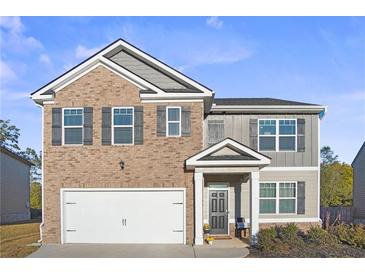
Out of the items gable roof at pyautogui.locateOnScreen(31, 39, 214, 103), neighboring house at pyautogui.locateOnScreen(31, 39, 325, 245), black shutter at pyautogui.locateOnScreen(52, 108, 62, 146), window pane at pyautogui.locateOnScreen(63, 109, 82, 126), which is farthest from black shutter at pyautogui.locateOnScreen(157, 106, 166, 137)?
black shutter at pyautogui.locateOnScreen(52, 108, 62, 146)

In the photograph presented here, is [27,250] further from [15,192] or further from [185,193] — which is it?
[15,192]

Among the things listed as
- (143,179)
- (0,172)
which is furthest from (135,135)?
(0,172)

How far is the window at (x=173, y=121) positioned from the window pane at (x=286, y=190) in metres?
5.45

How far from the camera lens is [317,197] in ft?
57.2

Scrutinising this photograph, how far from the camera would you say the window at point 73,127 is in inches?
610

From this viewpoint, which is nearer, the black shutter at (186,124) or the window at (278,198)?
the black shutter at (186,124)

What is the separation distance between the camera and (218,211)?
56.1 feet

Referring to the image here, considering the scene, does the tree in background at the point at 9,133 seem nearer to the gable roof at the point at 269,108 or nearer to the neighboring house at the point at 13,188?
the neighboring house at the point at 13,188

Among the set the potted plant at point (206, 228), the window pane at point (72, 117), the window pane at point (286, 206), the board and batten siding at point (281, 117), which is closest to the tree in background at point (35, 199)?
the window pane at point (72, 117)

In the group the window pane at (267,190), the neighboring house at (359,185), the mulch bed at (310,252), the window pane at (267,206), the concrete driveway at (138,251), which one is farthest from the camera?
the neighboring house at (359,185)

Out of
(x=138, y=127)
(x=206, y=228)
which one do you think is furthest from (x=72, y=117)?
(x=206, y=228)

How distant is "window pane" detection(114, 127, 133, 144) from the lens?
1543 centimetres

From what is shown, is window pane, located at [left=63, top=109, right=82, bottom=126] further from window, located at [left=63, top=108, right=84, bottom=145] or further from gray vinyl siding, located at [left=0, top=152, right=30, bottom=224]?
gray vinyl siding, located at [left=0, top=152, right=30, bottom=224]

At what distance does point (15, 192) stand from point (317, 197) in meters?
21.8
